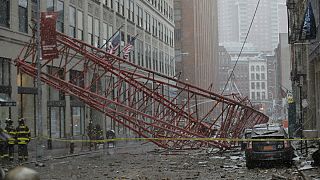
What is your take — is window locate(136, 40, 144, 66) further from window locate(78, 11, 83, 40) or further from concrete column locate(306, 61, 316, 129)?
concrete column locate(306, 61, 316, 129)

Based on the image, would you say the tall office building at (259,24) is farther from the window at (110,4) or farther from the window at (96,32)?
the window at (96,32)

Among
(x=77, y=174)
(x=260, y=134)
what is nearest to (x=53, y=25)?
(x=77, y=174)

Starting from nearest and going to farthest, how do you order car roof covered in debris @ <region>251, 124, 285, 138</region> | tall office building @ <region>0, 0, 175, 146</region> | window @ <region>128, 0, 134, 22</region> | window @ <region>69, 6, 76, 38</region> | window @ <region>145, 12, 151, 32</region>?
car roof covered in debris @ <region>251, 124, 285, 138</region> → tall office building @ <region>0, 0, 175, 146</region> → window @ <region>69, 6, 76, 38</region> → window @ <region>128, 0, 134, 22</region> → window @ <region>145, 12, 151, 32</region>

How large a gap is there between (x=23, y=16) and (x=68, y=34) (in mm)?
5870

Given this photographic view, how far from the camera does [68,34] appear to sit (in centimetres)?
3512

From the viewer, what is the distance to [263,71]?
493ft

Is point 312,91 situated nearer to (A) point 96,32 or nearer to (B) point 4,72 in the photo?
(B) point 4,72

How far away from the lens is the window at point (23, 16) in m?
29.2

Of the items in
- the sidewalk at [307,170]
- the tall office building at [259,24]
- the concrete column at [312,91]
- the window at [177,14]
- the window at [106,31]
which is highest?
the tall office building at [259,24]

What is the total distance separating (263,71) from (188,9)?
156ft

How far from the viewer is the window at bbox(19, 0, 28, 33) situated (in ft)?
95.7

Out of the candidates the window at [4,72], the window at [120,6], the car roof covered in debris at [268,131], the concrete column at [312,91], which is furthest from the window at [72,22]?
the car roof covered in debris at [268,131]

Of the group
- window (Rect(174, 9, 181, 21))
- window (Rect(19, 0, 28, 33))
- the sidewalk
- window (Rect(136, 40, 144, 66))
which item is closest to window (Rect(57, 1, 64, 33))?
window (Rect(19, 0, 28, 33))

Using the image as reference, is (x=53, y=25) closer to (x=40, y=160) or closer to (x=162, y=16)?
(x=40, y=160)
